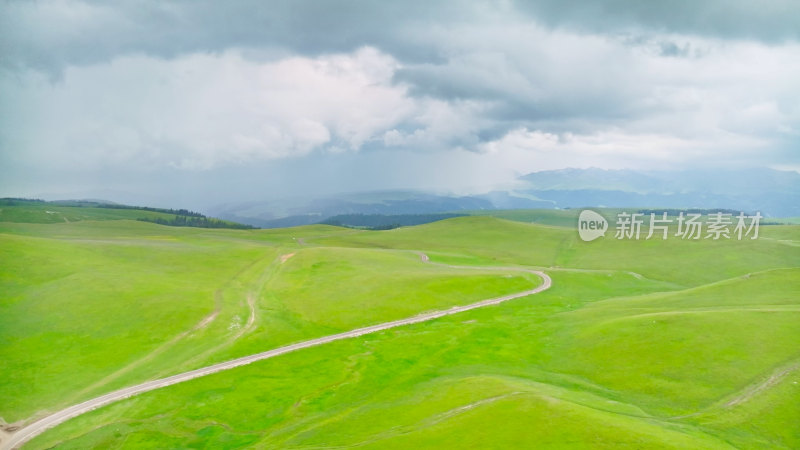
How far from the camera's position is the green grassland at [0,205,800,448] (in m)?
41.9

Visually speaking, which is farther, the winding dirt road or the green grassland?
the winding dirt road

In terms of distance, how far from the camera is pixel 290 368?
6938 centimetres

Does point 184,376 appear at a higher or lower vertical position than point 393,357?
lower

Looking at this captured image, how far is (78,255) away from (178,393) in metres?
85.9

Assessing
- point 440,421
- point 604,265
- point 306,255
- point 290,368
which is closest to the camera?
point 440,421

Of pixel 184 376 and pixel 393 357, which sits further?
pixel 393 357

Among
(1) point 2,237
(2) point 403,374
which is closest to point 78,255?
(1) point 2,237

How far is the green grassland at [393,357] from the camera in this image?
138 ft

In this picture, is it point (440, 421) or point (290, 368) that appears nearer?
point (440, 421)

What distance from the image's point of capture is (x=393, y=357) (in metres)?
72.1

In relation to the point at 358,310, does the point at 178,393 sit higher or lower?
lower

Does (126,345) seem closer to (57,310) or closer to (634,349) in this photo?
Result: (57,310)

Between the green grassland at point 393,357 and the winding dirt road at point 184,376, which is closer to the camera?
the green grassland at point 393,357

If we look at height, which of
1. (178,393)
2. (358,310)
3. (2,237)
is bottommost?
(178,393)
